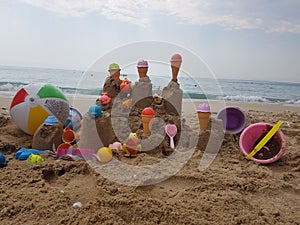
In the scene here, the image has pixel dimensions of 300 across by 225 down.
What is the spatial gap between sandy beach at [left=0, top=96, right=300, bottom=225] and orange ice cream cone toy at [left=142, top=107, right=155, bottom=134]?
452 mm

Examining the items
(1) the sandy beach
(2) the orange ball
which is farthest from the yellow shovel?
(2) the orange ball

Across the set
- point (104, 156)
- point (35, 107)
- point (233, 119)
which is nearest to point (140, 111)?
point (104, 156)

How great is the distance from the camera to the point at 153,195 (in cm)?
211

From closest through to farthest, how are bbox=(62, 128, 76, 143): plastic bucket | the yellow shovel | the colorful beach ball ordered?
the yellow shovel
bbox=(62, 128, 76, 143): plastic bucket
the colorful beach ball

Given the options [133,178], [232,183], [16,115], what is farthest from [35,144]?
[232,183]

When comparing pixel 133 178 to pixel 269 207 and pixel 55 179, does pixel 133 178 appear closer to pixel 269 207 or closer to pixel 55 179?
pixel 55 179

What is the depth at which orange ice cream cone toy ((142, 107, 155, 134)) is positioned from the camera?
3.20 m

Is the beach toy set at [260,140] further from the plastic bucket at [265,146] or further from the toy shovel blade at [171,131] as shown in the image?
the toy shovel blade at [171,131]

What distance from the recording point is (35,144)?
125 inches

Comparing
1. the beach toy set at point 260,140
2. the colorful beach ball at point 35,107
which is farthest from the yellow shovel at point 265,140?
the colorful beach ball at point 35,107

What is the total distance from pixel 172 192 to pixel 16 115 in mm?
2511

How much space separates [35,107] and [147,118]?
1.53 metres

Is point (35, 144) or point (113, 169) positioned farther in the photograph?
point (35, 144)

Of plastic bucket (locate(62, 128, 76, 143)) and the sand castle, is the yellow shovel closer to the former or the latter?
the sand castle
